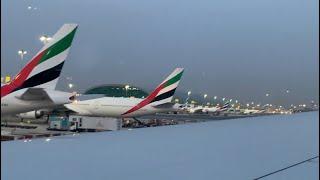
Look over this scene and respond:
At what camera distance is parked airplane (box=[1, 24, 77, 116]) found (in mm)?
20781

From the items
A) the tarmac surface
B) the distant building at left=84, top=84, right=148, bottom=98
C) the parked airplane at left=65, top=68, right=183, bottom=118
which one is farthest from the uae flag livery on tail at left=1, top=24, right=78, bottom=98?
the distant building at left=84, top=84, right=148, bottom=98

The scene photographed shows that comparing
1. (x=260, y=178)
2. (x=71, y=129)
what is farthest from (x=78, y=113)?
(x=260, y=178)

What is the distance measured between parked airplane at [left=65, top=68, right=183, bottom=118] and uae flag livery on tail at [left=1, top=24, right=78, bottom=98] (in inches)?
1324

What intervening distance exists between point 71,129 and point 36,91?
1312 centimetres

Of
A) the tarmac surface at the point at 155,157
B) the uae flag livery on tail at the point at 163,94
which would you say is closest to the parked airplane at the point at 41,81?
the tarmac surface at the point at 155,157

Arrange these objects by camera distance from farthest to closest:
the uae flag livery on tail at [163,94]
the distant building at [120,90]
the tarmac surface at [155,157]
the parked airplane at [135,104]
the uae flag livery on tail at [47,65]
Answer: the distant building at [120,90] → the parked airplane at [135,104] → the uae flag livery on tail at [163,94] → the uae flag livery on tail at [47,65] → the tarmac surface at [155,157]

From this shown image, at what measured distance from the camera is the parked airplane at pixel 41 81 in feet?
68.2

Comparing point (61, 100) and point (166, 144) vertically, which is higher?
point (61, 100)

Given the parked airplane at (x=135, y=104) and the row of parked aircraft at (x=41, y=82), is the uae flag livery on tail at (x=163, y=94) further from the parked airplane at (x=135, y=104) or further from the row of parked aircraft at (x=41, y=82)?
the row of parked aircraft at (x=41, y=82)

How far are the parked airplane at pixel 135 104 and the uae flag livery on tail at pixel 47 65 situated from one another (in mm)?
33631

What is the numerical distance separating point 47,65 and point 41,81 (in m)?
0.99

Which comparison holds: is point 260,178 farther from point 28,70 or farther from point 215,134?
point 28,70

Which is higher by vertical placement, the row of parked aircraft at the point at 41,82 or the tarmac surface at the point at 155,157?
the row of parked aircraft at the point at 41,82

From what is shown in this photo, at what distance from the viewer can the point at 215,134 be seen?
10883mm
